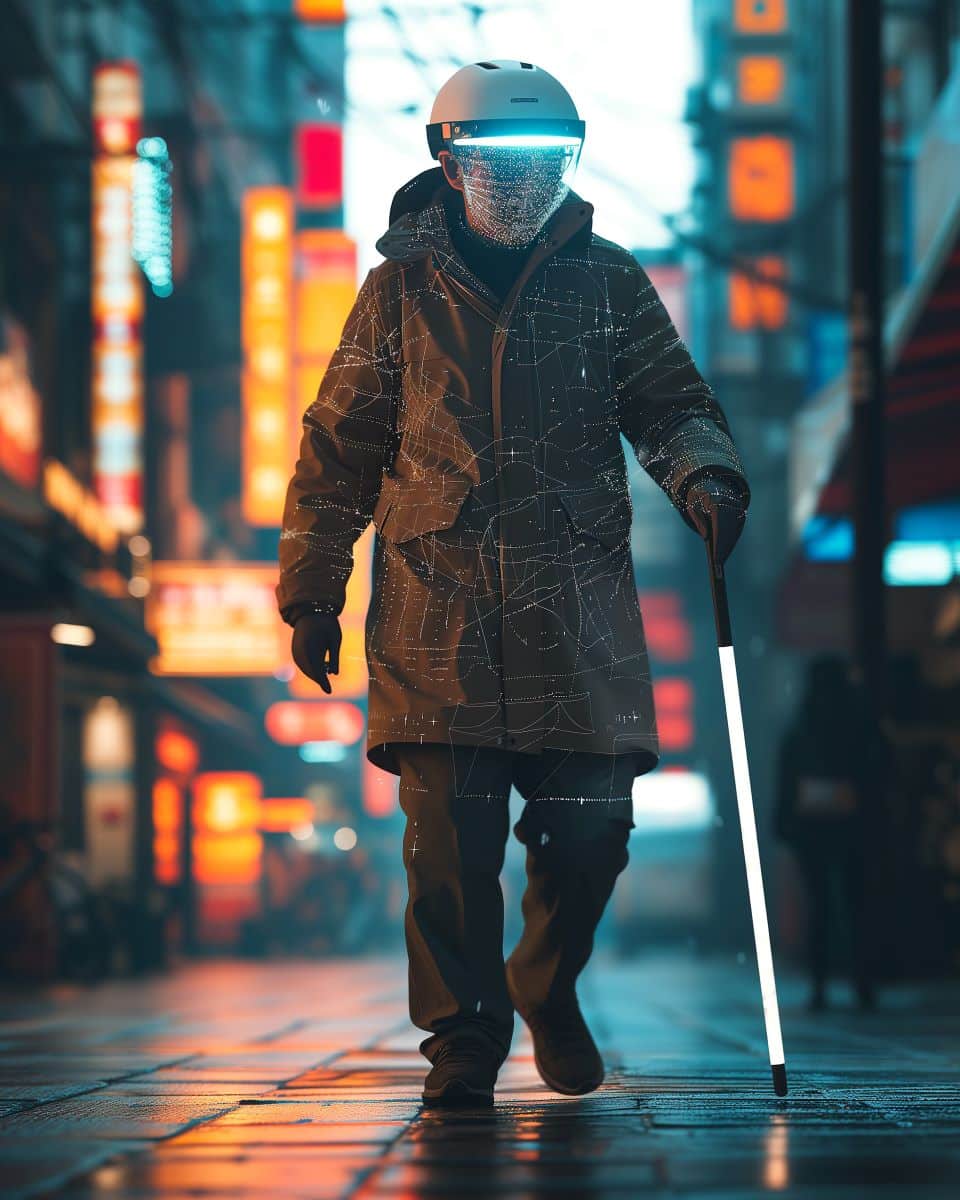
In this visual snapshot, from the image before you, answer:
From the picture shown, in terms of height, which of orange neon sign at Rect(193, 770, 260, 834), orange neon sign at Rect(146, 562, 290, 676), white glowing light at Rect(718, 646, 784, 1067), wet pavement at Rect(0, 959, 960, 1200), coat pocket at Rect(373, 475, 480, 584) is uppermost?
orange neon sign at Rect(146, 562, 290, 676)

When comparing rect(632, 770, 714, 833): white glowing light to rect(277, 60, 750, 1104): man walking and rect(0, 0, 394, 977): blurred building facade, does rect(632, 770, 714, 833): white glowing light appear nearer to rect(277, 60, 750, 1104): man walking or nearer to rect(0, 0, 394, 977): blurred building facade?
rect(0, 0, 394, 977): blurred building facade

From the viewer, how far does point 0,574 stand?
56.2 feet

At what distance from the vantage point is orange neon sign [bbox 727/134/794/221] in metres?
26.1

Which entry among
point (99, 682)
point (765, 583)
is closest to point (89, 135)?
point (99, 682)

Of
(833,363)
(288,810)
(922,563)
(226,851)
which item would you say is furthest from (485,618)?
(288,810)

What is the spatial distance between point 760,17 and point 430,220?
22.2 meters

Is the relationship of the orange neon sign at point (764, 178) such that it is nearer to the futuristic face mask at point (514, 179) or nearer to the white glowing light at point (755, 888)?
the futuristic face mask at point (514, 179)

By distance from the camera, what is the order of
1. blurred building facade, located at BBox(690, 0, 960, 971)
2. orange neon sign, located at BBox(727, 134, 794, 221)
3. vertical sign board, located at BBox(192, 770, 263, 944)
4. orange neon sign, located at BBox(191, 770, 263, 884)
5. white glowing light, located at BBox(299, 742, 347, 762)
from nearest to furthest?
blurred building facade, located at BBox(690, 0, 960, 971) → orange neon sign, located at BBox(727, 134, 794, 221) → vertical sign board, located at BBox(192, 770, 263, 944) → orange neon sign, located at BBox(191, 770, 263, 884) → white glowing light, located at BBox(299, 742, 347, 762)

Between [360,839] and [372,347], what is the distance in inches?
1651

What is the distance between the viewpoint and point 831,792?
11.6m

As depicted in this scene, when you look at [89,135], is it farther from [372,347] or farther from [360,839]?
[360,839]

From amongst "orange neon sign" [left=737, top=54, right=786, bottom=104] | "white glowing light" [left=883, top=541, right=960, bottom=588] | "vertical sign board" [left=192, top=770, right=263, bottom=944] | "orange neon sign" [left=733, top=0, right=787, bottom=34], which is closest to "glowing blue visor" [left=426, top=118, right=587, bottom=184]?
"white glowing light" [left=883, top=541, right=960, bottom=588]

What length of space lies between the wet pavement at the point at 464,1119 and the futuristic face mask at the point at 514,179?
1.91 m

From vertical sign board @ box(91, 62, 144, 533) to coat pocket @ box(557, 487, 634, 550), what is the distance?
15682 millimetres
